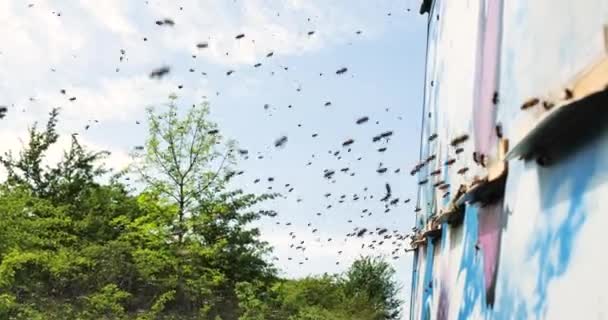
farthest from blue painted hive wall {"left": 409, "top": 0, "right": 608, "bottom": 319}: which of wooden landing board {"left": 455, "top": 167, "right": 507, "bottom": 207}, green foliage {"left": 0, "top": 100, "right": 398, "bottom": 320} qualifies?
green foliage {"left": 0, "top": 100, "right": 398, "bottom": 320}

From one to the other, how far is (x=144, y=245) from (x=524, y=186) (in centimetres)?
1914

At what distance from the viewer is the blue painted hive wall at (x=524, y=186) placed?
6.40 feet

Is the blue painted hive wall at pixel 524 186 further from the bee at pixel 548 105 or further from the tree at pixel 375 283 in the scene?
the tree at pixel 375 283

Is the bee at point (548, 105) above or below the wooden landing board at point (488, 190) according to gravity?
below

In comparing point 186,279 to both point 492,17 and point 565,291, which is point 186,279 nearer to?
point 492,17

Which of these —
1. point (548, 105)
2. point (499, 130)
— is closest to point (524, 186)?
point (548, 105)

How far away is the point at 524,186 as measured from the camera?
259cm

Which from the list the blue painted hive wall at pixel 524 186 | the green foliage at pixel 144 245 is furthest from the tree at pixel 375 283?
the blue painted hive wall at pixel 524 186

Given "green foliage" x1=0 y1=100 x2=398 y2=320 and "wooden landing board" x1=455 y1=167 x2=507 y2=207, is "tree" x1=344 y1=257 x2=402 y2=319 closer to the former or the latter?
"green foliage" x1=0 y1=100 x2=398 y2=320

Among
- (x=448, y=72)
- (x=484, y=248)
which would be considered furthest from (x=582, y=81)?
(x=448, y=72)

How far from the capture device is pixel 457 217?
4.48m

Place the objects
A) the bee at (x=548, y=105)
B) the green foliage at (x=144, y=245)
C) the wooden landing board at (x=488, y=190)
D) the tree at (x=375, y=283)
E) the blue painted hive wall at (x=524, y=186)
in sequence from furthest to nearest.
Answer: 1. the tree at (x=375, y=283)
2. the green foliage at (x=144, y=245)
3. the wooden landing board at (x=488, y=190)
4. the bee at (x=548, y=105)
5. the blue painted hive wall at (x=524, y=186)

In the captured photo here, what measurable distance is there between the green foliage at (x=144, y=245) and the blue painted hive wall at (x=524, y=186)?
14797 millimetres

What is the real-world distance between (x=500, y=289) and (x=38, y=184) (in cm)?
2089
